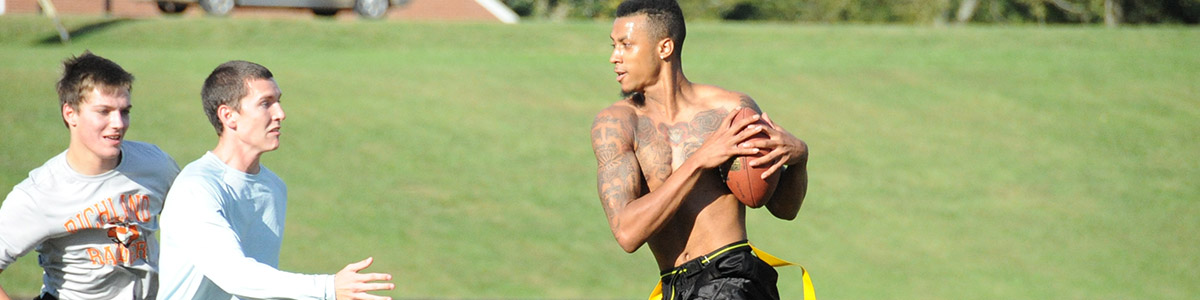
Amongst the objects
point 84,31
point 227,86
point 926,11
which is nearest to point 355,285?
point 227,86

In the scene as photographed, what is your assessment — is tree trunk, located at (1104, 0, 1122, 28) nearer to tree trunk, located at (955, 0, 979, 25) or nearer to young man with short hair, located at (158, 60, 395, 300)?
tree trunk, located at (955, 0, 979, 25)

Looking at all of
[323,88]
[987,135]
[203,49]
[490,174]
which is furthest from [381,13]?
[987,135]

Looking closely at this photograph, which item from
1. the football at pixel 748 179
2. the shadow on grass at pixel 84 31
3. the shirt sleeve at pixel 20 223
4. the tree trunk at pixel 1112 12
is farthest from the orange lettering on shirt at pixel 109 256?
the tree trunk at pixel 1112 12

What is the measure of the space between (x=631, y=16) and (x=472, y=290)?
7859 mm

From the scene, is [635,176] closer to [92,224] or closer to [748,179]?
[748,179]

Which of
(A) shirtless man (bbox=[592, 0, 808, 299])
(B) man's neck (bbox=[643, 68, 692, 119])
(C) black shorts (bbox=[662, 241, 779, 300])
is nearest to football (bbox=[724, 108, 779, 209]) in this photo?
(A) shirtless man (bbox=[592, 0, 808, 299])

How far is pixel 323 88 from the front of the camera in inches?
679

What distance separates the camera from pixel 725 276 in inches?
172

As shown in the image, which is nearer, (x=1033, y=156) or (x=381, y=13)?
(x=1033, y=156)

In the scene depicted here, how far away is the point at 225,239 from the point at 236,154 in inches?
19.4

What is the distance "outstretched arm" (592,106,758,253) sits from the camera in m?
4.03

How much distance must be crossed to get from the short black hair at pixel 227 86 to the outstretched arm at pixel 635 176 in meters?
1.28

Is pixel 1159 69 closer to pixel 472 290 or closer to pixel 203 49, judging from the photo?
pixel 472 290

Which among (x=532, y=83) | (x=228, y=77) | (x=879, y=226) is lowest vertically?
(x=879, y=226)
